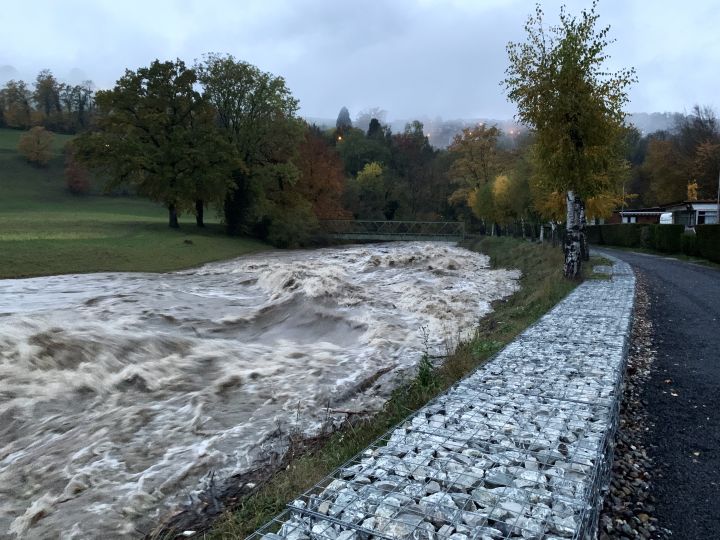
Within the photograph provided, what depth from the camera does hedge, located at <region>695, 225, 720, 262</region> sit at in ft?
84.7

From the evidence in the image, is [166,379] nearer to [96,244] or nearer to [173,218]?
[96,244]

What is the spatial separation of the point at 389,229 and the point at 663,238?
28.8 m

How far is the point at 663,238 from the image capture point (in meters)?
35.5

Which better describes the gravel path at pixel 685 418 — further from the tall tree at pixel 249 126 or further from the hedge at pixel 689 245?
the tall tree at pixel 249 126

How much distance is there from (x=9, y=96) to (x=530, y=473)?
12967 cm

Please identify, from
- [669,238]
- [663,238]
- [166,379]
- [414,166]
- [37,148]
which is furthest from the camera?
[414,166]

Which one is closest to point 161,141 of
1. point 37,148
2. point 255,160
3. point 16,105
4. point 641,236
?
point 255,160

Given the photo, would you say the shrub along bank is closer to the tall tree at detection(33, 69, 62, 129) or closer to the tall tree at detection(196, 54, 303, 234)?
the tall tree at detection(196, 54, 303, 234)

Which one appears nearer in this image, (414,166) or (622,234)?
(622,234)

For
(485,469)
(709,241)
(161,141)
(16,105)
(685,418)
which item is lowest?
(685,418)

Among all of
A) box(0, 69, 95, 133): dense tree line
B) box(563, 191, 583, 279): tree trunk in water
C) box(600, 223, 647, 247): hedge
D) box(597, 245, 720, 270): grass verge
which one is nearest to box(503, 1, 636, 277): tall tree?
box(563, 191, 583, 279): tree trunk in water

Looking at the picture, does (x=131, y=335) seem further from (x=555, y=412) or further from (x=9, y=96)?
(x=9, y=96)

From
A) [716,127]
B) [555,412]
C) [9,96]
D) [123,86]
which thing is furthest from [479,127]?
[9,96]

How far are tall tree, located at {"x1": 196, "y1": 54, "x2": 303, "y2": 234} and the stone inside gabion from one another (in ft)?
134
